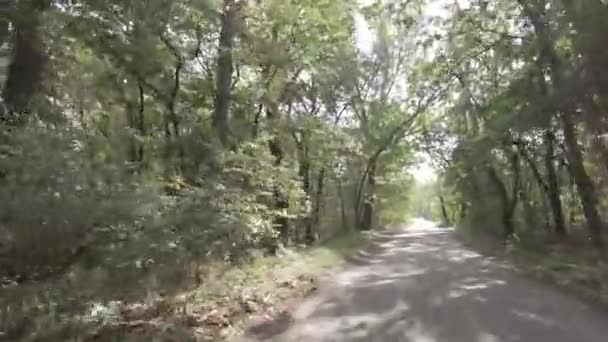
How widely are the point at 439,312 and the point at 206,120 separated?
11.5 m

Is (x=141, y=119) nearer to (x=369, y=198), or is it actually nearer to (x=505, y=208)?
(x=505, y=208)

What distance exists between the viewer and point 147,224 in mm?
7855

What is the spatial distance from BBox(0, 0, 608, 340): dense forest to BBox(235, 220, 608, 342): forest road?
206cm

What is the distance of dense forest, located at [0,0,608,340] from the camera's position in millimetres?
7082

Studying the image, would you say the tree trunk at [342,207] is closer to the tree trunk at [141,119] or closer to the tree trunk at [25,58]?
the tree trunk at [141,119]

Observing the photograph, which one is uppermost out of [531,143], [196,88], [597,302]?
[196,88]

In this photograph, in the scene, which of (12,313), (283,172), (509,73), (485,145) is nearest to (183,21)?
(283,172)

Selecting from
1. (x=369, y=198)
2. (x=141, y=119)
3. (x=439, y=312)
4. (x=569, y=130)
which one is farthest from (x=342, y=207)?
(x=439, y=312)

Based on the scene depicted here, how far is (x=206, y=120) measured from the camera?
18.6 m

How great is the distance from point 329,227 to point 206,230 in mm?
35144

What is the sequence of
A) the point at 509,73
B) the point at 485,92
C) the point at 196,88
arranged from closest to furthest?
the point at 196,88 → the point at 509,73 → the point at 485,92

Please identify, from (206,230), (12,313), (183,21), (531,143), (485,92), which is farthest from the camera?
(485,92)

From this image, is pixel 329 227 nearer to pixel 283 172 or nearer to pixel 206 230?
pixel 283 172

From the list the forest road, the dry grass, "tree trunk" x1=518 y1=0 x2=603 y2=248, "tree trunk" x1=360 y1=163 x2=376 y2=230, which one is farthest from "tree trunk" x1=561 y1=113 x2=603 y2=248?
"tree trunk" x1=360 y1=163 x2=376 y2=230
